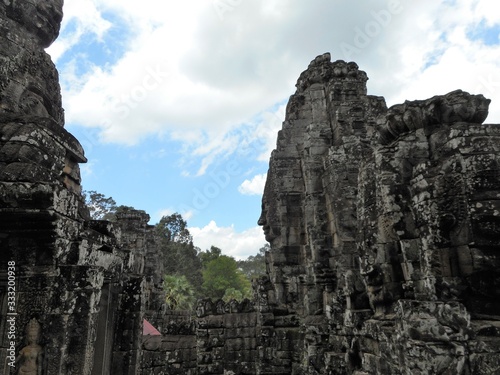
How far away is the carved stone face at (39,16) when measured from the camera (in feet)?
14.4

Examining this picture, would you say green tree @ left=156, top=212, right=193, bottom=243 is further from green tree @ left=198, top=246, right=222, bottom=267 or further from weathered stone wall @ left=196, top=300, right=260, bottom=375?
weathered stone wall @ left=196, top=300, right=260, bottom=375

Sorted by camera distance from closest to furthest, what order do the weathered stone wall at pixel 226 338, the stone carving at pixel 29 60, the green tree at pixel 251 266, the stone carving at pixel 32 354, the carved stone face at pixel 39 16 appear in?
1. the stone carving at pixel 32 354
2. the stone carving at pixel 29 60
3. the carved stone face at pixel 39 16
4. the weathered stone wall at pixel 226 338
5. the green tree at pixel 251 266

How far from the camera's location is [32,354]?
2.77m

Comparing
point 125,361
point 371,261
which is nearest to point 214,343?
point 125,361

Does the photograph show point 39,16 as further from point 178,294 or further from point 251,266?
point 251,266

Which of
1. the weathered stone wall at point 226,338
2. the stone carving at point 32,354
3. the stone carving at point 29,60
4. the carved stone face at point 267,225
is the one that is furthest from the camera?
the carved stone face at point 267,225

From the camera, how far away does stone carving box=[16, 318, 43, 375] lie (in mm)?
2730

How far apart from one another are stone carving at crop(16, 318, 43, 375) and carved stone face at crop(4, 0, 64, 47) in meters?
3.56

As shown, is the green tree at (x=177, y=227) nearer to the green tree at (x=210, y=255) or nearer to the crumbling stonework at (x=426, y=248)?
the green tree at (x=210, y=255)

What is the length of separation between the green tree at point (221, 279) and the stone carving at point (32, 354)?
44646 mm

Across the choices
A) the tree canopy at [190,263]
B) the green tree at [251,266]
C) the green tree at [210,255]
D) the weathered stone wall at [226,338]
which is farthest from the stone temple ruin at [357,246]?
the green tree at [251,266]

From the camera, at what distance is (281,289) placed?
10.2 m

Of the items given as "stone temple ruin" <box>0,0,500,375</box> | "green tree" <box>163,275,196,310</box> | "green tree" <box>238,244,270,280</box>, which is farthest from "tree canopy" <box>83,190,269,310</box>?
"stone temple ruin" <box>0,0,500,375</box>

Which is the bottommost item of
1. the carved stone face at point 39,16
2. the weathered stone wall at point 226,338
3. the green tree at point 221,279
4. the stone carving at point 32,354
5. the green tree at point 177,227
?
the weathered stone wall at point 226,338
